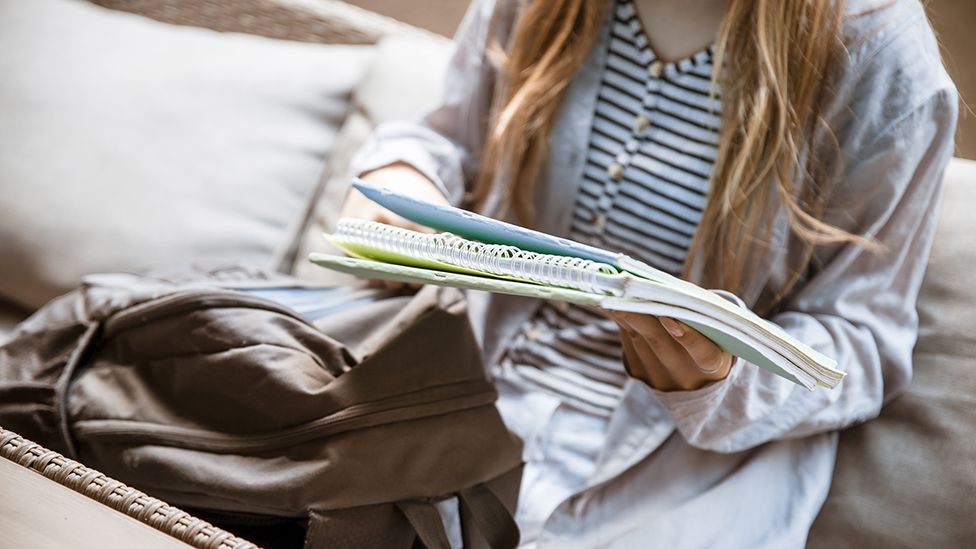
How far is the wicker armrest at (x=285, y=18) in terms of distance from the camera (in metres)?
1.36

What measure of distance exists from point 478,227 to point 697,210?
35cm

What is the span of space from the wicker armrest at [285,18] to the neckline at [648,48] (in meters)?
0.47

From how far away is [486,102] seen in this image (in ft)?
3.47

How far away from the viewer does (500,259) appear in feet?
1.95

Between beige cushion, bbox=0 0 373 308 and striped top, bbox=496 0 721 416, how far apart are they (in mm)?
452

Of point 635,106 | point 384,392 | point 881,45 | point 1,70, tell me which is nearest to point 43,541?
point 384,392

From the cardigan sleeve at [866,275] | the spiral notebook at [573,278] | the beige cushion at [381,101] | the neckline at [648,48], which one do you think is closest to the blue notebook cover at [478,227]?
the spiral notebook at [573,278]

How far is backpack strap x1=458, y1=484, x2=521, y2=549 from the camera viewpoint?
2.62 feet

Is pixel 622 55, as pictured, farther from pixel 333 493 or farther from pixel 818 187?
pixel 333 493

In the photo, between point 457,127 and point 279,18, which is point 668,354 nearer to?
point 457,127

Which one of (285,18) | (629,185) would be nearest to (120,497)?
(629,185)

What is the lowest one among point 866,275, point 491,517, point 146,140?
point 491,517

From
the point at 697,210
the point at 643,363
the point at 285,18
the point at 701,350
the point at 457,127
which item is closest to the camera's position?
the point at 701,350

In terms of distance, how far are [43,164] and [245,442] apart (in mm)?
652
